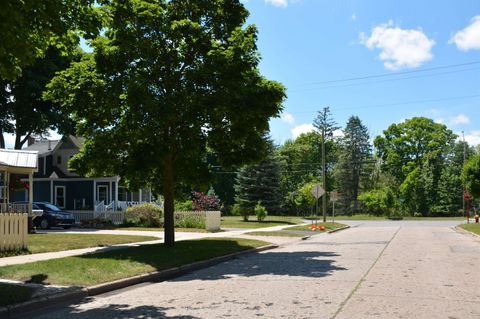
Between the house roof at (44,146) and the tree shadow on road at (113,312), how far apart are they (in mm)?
33900

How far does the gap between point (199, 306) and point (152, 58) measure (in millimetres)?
9790

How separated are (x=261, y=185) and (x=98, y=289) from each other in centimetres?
3831

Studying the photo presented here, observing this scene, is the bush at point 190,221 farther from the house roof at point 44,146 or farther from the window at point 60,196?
the house roof at point 44,146

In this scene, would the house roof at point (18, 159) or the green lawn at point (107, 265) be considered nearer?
the green lawn at point (107, 265)

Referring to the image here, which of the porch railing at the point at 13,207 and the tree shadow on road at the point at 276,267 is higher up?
the porch railing at the point at 13,207

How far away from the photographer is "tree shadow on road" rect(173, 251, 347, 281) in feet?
40.2

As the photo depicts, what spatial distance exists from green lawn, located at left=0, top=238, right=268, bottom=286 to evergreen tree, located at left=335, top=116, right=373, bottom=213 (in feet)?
221

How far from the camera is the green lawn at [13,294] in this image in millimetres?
8312

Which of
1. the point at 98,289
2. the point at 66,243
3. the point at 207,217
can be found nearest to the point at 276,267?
the point at 98,289

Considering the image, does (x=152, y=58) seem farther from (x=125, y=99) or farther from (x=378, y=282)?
(x=378, y=282)

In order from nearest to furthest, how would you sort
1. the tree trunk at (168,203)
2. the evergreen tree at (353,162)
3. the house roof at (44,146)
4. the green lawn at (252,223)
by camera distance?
the tree trunk at (168,203) < the green lawn at (252,223) < the house roof at (44,146) < the evergreen tree at (353,162)

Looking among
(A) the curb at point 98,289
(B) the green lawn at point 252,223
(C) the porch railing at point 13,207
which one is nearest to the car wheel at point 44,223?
(C) the porch railing at point 13,207

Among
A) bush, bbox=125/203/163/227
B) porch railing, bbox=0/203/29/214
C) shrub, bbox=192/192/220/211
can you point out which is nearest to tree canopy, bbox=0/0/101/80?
porch railing, bbox=0/203/29/214

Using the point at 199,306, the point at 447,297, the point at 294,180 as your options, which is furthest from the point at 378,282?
the point at 294,180
